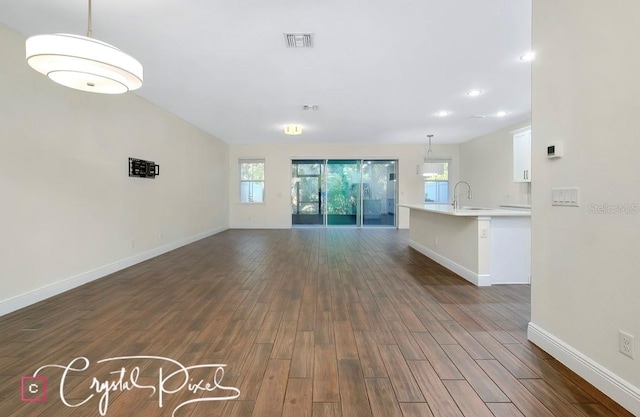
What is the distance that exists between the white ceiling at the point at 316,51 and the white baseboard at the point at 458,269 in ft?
8.84

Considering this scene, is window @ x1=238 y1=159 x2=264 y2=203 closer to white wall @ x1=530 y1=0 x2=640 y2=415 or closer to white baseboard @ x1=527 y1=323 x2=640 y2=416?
white wall @ x1=530 y1=0 x2=640 y2=415

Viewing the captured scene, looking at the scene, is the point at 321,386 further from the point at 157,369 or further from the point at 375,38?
the point at 375,38

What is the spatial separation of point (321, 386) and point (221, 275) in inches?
109

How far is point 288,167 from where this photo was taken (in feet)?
31.2

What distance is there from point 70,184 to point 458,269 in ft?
17.0

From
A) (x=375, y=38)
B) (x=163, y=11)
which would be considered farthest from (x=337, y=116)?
(x=163, y=11)

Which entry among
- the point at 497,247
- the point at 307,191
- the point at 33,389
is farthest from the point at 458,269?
the point at 307,191

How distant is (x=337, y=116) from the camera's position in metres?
6.11

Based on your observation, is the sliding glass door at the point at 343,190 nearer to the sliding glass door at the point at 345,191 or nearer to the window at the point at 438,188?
the sliding glass door at the point at 345,191

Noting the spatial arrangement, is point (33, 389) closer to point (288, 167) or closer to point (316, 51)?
point (316, 51)

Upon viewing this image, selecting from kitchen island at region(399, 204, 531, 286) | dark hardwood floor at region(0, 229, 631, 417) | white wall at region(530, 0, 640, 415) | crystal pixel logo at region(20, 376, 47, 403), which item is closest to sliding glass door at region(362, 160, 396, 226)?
kitchen island at region(399, 204, 531, 286)

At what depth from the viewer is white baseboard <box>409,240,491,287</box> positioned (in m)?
3.64

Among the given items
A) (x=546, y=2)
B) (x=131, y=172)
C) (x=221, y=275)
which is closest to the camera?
(x=546, y=2)

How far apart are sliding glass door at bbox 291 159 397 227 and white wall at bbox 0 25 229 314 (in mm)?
4602
